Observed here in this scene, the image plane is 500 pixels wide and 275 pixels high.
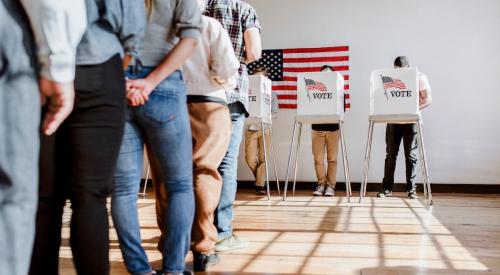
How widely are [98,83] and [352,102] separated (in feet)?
14.9

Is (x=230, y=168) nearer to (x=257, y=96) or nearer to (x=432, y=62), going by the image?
(x=257, y=96)

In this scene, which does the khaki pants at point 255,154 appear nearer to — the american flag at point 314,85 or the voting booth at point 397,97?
the american flag at point 314,85

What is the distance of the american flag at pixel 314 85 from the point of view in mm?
3783

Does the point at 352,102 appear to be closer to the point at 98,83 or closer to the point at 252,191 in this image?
the point at 252,191

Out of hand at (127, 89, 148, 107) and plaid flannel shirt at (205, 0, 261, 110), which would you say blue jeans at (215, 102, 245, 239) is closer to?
plaid flannel shirt at (205, 0, 261, 110)

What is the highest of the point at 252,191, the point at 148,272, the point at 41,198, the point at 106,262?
the point at 41,198

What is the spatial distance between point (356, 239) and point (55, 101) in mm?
1711

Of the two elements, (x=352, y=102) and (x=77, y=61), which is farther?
(x=352, y=102)

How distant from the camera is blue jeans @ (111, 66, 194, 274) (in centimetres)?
124

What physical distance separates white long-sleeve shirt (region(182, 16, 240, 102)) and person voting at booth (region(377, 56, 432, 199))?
2.93 meters

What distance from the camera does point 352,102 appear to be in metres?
Answer: 5.25

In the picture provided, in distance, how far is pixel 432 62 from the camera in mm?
5066

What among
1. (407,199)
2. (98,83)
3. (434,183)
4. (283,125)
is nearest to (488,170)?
(434,183)

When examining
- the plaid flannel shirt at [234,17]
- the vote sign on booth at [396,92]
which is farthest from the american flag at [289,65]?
the plaid flannel shirt at [234,17]
